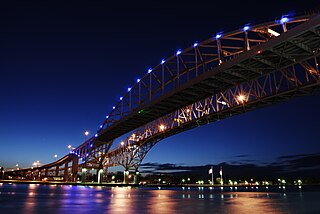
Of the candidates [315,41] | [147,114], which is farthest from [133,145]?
[315,41]

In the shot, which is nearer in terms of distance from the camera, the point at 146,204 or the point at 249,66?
the point at 146,204

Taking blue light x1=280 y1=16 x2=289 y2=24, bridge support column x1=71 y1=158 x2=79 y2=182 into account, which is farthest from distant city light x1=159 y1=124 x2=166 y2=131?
blue light x1=280 y1=16 x2=289 y2=24

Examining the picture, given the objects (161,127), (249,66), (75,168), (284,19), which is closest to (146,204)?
(249,66)

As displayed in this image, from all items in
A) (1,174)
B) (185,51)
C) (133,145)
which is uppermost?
(185,51)

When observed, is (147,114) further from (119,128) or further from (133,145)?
(133,145)

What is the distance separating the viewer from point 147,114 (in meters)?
57.2

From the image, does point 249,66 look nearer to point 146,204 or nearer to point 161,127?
point 146,204

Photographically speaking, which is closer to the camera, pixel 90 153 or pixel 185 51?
pixel 185 51

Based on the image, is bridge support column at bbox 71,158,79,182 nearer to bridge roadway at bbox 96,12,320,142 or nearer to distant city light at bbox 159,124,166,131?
distant city light at bbox 159,124,166,131

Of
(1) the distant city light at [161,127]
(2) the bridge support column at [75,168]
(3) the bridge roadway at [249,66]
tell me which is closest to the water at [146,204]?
(3) the bridge roadway at [249,66]

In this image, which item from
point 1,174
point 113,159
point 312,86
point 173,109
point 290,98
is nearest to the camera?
point 312,86

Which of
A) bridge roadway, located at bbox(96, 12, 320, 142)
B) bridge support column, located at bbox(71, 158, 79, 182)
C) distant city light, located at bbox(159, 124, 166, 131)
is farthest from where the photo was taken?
bridge support column, located at bbox(71, 158, 79, 182)

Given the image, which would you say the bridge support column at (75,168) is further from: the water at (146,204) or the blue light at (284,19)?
the blue light at (284,19)

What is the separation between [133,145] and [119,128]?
2444cm
